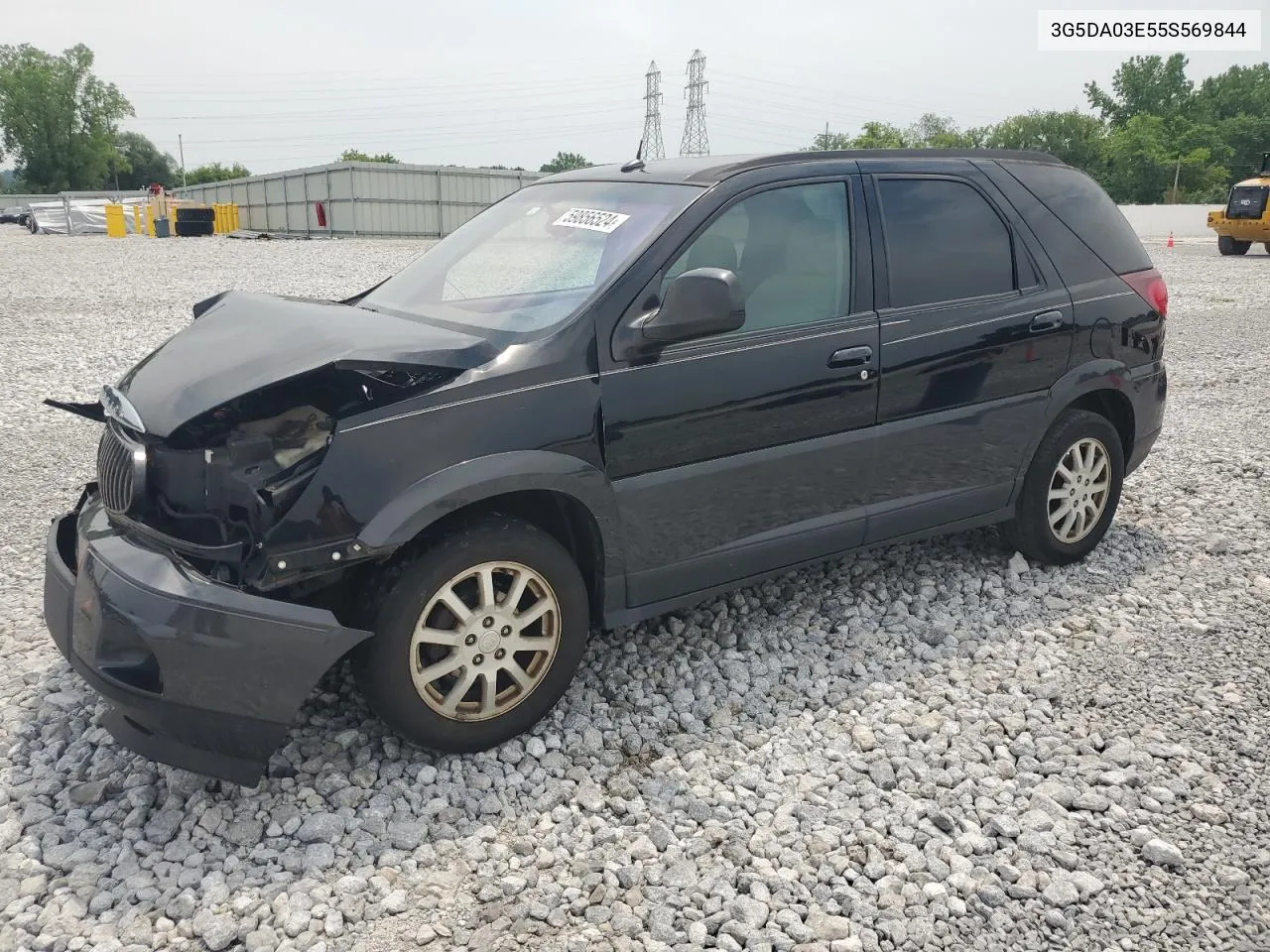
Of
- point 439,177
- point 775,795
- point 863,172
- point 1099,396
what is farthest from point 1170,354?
point 439,177

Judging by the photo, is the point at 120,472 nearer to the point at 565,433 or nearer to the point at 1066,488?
the point at 565,433

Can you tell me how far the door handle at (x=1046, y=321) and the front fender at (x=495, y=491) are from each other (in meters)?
2.33

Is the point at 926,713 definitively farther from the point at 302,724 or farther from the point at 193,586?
the point at 193,586

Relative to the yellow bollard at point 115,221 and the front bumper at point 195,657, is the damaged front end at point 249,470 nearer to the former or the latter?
the front bumper at point 195,657

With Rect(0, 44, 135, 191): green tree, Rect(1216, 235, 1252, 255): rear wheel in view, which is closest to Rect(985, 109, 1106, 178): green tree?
Rect(1216, 235, 1252, 255): rear wheel

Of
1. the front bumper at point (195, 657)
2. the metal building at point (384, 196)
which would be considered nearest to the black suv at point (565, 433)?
the front bumper at point (195, 657)

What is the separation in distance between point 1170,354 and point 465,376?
11.0 m

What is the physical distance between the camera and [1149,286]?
5.11m

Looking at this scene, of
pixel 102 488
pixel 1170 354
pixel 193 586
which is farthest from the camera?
pixel 1170 354

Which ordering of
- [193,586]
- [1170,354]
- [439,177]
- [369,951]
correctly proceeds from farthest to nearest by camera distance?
[439,177], [1170,354], [193,586], [369,951]

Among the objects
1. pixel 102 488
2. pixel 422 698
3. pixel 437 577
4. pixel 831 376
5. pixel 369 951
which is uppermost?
pixel 831 376

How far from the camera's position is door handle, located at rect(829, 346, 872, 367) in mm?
3922

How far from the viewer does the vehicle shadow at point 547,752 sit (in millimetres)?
2965

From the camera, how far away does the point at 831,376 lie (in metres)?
3.92
